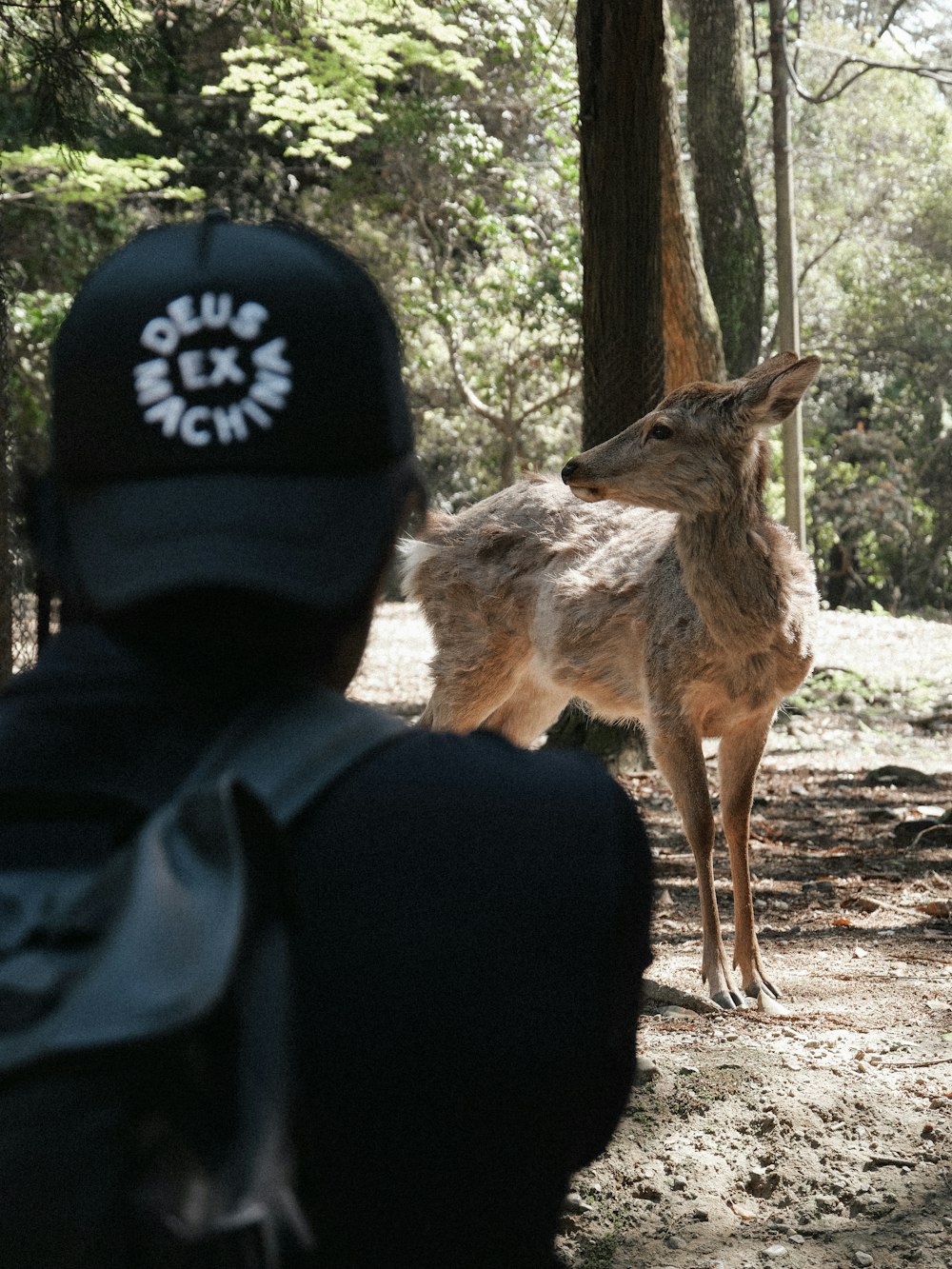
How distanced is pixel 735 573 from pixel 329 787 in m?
5.10

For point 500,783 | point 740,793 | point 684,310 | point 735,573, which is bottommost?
point 740,793

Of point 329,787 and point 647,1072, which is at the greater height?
point 329,787

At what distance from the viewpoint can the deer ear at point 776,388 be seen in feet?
19.6

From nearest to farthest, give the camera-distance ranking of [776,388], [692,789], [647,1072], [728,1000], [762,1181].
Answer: [762,1181], [647,1072], [728,1000], [776,388], [692,789]

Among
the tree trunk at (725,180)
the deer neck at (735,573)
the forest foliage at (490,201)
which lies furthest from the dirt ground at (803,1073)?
the forest foliage at (490,201)

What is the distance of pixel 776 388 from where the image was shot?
6.00 metres

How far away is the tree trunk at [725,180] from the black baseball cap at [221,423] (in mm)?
11667

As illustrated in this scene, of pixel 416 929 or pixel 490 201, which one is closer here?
pixel 416 929

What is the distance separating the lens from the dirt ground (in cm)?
378

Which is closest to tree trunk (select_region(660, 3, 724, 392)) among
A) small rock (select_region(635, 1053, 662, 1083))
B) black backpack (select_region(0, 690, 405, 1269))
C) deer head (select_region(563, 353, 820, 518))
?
deer head (select_region(563, 353, 820, 518))

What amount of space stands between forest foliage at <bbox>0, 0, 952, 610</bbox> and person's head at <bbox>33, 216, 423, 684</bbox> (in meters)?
7.75

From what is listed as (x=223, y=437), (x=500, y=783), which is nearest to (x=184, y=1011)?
(x=500, y=783)

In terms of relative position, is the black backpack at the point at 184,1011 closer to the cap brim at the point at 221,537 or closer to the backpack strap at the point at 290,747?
the backpack strap at the point at 290,747

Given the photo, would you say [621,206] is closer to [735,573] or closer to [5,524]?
[735,573]
